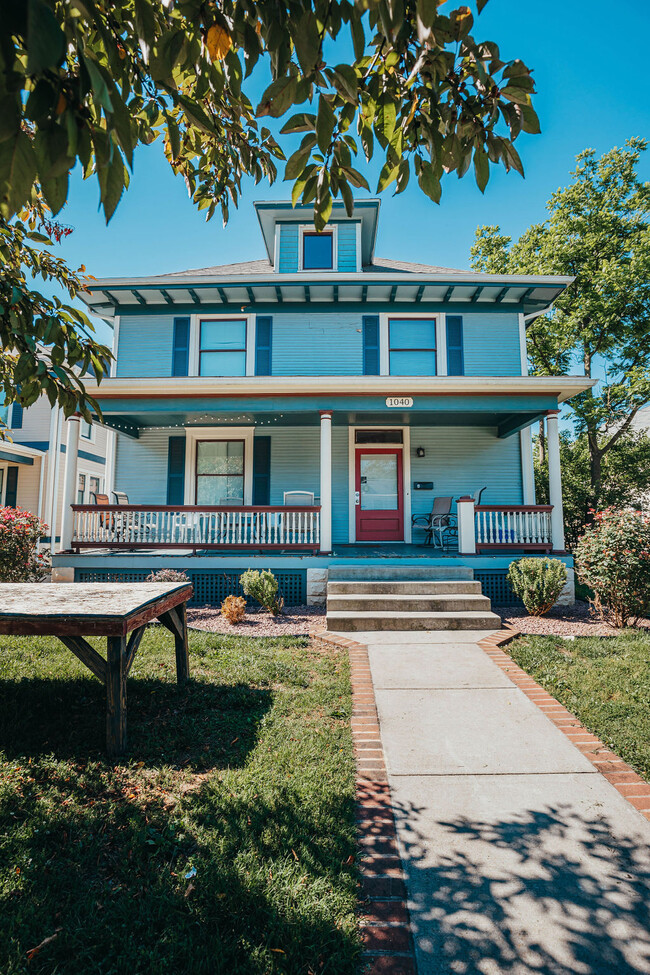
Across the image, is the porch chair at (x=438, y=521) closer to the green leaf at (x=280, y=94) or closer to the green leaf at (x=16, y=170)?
the green leaf at (x=280, y=94)

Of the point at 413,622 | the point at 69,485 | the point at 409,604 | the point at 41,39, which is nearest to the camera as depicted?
the point at 41,39

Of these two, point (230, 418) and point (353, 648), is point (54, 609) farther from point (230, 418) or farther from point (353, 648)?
point (230, 418)

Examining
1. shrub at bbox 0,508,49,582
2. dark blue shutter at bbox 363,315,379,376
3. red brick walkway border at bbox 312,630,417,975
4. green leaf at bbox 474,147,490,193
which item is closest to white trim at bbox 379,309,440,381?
dark blue shutter at bbox 363,315,379,376

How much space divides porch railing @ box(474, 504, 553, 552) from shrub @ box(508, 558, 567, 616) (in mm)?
1480

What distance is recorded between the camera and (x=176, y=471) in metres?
12.2

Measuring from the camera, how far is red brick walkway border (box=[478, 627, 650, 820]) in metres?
3.04

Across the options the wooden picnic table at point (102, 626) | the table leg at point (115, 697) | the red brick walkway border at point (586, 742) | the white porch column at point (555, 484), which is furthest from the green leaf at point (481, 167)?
the white porch column at point (555, 484)

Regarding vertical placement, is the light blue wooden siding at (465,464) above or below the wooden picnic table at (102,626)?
above

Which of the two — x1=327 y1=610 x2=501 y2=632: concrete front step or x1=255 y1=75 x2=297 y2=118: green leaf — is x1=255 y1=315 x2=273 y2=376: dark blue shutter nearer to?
x1=327 y1=610 x2=501 y2=632: concrete front step

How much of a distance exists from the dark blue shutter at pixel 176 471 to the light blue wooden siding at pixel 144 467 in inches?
4.9

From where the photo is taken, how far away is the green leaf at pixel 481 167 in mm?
1950

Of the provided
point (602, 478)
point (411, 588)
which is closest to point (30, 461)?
point (411, 588)

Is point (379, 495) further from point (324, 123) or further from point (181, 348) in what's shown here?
point (324, 123)

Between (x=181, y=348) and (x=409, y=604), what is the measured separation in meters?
8.38
